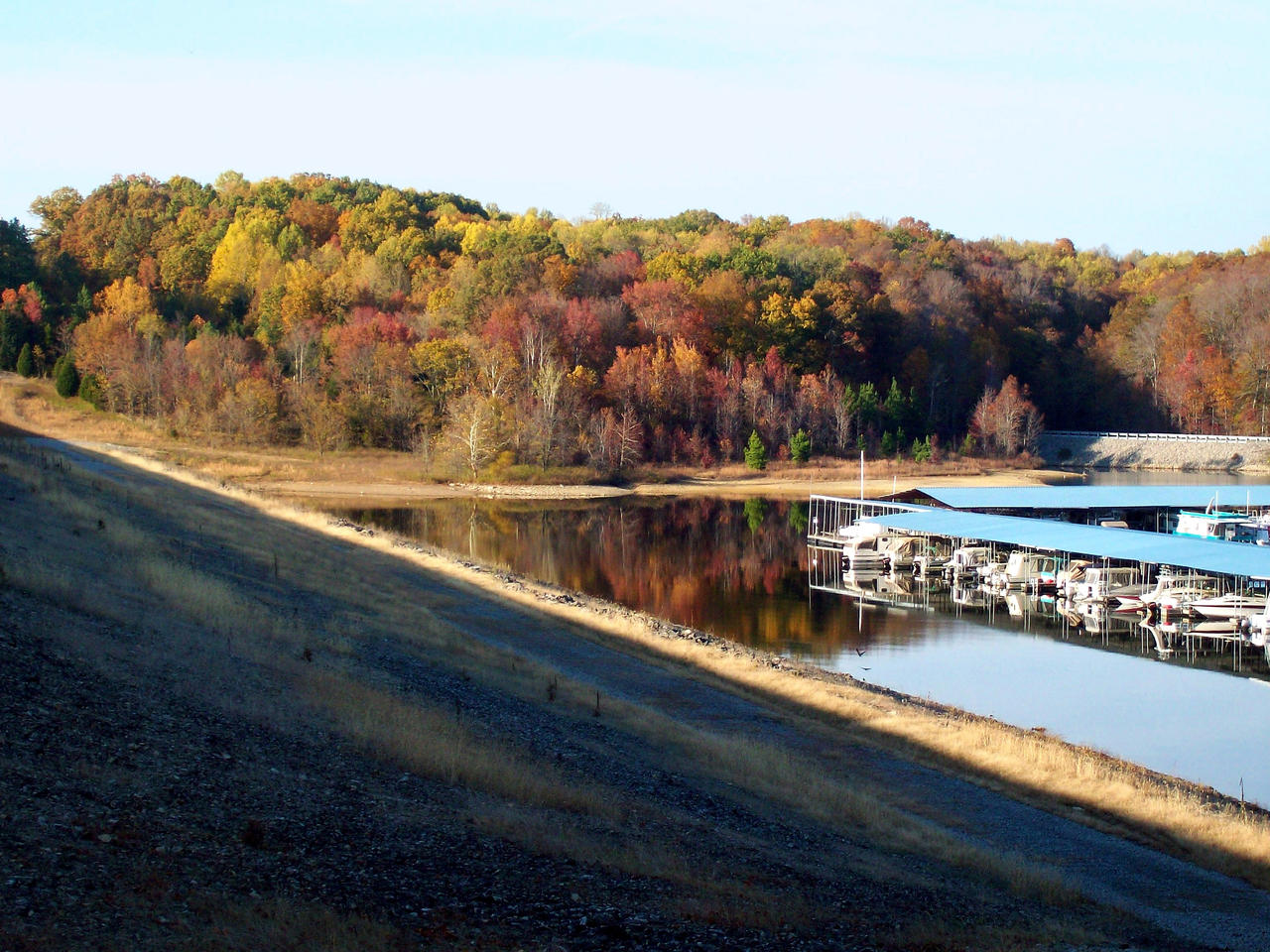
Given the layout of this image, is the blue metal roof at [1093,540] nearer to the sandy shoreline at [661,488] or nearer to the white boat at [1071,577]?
the white boat at [1071,577]

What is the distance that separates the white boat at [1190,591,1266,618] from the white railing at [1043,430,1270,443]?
73846 millimetres

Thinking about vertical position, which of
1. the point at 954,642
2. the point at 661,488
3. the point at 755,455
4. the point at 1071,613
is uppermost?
the point at 755,455

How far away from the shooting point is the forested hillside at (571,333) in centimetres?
8806

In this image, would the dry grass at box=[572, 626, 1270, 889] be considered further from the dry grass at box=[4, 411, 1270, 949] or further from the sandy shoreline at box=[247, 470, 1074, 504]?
the sandy shoreline at box=[247, 470, 1074, 504]

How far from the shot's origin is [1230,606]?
36781mm

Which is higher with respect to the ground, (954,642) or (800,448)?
(800,448)

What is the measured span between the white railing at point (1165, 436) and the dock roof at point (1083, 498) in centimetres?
4541

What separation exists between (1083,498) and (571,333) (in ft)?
165

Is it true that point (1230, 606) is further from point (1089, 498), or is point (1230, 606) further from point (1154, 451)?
point (1154, 451)

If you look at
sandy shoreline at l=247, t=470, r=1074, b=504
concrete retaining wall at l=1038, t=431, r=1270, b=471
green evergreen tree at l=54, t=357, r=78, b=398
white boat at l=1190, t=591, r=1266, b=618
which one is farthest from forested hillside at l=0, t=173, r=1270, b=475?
white boat at l=1190, t=591, r=1266, b=618

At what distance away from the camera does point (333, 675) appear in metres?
17.0

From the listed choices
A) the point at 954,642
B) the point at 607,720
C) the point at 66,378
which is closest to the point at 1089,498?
the point at 954,642

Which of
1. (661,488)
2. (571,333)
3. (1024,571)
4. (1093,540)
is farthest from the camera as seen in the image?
(571,333)

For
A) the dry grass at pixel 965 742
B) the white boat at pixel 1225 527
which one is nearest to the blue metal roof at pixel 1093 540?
the white boat at pixel 1225 527
